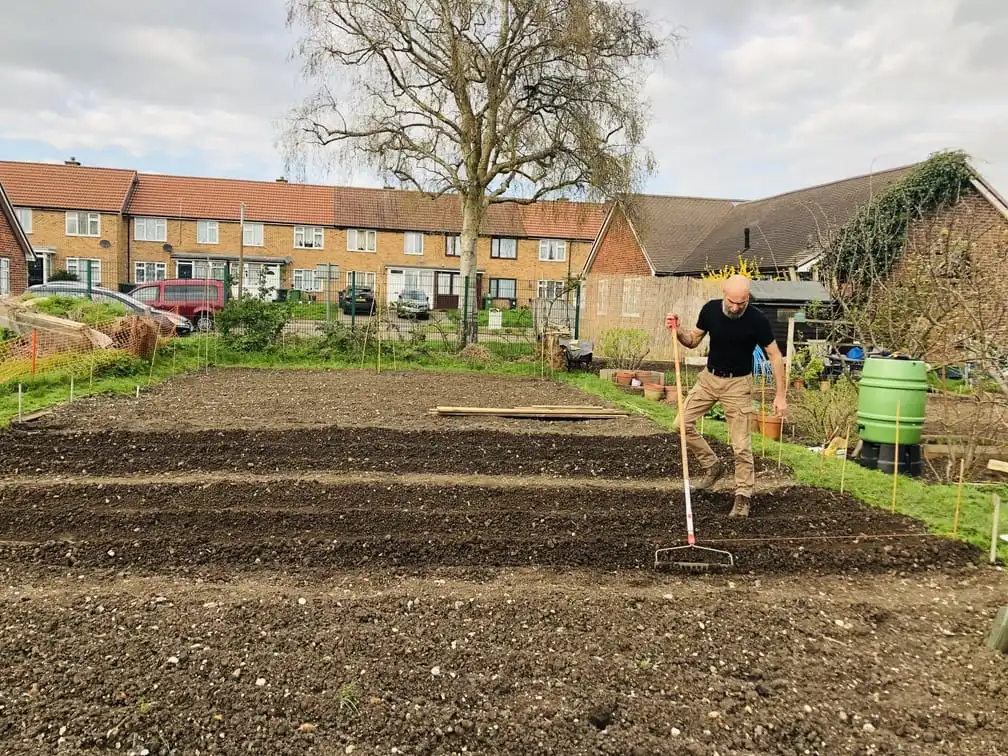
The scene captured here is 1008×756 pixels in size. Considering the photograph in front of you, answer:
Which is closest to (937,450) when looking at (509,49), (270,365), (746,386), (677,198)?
(746,386)

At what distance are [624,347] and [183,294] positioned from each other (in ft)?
40.6

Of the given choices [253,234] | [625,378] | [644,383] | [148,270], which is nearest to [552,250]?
[253,234]

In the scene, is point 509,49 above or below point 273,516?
above

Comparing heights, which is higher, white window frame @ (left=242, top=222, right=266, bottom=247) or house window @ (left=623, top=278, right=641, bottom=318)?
white window frame @ (left=242, top=222, right=266, bottom=247)

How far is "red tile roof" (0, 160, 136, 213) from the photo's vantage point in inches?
1581

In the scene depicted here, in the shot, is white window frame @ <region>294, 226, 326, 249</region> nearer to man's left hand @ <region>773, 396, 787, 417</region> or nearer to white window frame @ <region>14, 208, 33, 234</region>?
white window frame @ <region>14, 208, 33, 234</region>

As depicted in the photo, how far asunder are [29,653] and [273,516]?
78.3 inches

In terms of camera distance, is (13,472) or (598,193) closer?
(13,472)

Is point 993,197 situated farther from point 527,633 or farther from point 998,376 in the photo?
point 527,633

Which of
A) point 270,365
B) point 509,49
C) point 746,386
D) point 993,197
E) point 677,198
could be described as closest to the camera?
point 746,386

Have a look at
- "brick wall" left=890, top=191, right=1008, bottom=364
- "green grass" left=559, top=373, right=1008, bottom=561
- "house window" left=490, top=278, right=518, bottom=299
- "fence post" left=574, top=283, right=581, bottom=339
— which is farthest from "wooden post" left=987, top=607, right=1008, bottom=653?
"house window" left=490, top=278, right=518, bottom=299

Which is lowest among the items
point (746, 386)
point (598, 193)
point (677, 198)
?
point (746, 386)

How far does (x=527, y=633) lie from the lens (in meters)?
3.60

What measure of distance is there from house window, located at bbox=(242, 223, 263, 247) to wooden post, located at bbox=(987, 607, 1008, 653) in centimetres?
4366
